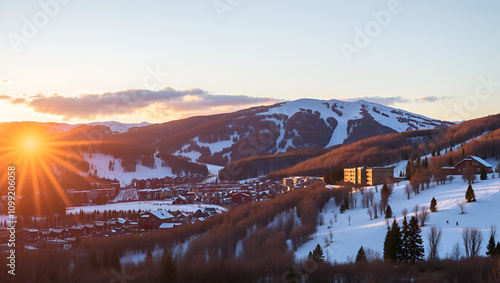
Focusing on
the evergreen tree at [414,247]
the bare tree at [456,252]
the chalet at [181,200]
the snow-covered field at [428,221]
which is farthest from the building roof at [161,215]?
the bare tree at [456,252]

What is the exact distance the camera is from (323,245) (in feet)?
160

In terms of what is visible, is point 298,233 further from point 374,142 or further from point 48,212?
point 374,142

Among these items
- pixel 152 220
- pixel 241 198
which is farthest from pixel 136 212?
pixel 241 198

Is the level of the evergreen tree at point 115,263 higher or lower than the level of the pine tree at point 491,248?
lower

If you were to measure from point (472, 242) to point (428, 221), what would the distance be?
8098mm

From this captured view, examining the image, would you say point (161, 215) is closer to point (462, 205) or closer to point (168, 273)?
point (168, 273)

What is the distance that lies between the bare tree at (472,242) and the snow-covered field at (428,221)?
0.65m

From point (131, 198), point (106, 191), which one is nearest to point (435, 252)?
point (131, 198)

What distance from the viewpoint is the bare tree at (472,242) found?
128 feet

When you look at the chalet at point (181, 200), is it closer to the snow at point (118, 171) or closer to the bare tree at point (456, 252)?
the snow at point (118, 171)

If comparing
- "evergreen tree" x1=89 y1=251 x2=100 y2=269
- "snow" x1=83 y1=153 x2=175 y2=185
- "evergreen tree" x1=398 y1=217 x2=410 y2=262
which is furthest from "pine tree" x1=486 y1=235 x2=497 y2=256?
"snow" x1=83 y1=153 x2=175 y2=185

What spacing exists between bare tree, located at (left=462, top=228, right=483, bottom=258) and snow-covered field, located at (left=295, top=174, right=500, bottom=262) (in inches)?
25.7

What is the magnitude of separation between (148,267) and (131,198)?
89717 millimetres

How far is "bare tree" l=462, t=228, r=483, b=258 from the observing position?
39.1 meters
